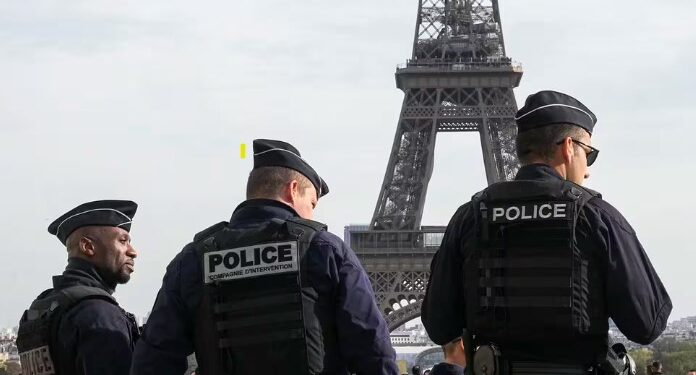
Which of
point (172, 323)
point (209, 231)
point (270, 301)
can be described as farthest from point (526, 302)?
point (172, 323)

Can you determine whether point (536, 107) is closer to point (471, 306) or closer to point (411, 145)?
point (471, 306)

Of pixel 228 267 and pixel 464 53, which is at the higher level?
pixel 464 53

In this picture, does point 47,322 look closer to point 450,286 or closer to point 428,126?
point 450,286

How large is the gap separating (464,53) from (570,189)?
58.4 meters

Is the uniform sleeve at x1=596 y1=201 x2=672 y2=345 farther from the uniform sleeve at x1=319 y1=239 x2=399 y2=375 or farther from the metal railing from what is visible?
the metal railing

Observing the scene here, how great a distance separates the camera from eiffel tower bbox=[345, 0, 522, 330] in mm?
61594

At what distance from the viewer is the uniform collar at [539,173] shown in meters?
6.54

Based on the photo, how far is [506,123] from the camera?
206ft

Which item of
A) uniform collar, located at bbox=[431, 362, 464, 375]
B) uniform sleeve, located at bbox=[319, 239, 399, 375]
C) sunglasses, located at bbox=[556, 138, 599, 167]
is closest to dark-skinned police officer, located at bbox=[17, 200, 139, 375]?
uniform sleeve, located at bbox=[319, 239, 399, 375]

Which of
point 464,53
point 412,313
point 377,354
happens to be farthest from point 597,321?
point 464,53

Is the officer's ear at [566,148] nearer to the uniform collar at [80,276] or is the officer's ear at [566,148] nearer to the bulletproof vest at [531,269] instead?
the bulletproof vest at [531,269]

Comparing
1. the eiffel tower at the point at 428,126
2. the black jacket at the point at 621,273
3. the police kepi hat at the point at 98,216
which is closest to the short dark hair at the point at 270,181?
the black jacket at the point at 621,273

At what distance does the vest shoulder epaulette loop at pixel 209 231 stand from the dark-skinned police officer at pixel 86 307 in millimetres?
917

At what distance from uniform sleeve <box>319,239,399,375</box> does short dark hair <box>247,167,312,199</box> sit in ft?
1.72
